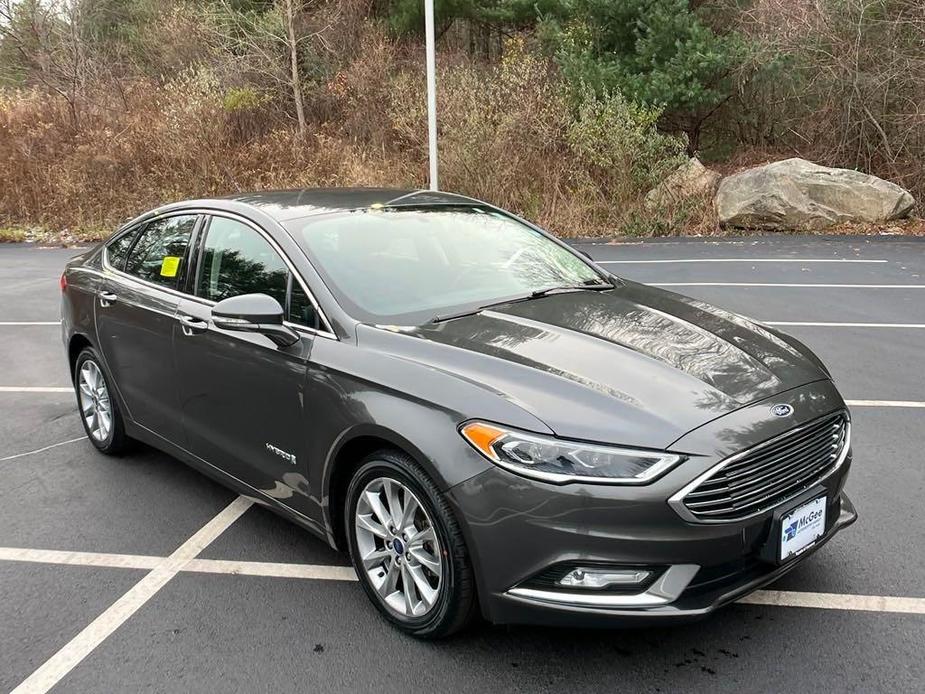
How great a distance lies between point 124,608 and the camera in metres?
3.26

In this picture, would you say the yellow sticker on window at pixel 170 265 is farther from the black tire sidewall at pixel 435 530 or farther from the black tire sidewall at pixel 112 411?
the black tire sidewall at pixel 435 530

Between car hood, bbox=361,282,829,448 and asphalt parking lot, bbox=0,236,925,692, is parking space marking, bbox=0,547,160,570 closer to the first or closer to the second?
asphalt parking lot, bbox=0,236,925,692

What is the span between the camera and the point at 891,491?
4051mm

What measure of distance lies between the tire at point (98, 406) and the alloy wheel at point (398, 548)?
2305mm

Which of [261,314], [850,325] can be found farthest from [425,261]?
[850,325]

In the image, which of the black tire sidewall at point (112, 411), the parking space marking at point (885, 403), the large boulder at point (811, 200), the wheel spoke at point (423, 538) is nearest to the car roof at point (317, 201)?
the black tire sidewall at point (112, 411)

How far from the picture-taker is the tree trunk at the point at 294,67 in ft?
71.0

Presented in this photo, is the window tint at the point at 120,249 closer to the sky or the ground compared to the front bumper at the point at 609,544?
closer to the sky

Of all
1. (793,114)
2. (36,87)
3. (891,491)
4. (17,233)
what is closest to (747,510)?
(891,491)

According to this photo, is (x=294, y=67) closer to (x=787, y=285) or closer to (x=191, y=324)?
(x=787, y=285)

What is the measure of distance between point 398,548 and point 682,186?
48.4 feet

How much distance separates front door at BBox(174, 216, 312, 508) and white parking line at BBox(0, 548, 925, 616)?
346 millimetres

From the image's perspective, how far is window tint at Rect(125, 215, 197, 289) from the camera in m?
4.15

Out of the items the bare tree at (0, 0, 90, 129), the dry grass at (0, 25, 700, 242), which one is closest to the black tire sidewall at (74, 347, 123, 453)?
the dry grass at (0, 25, 700, 242)
